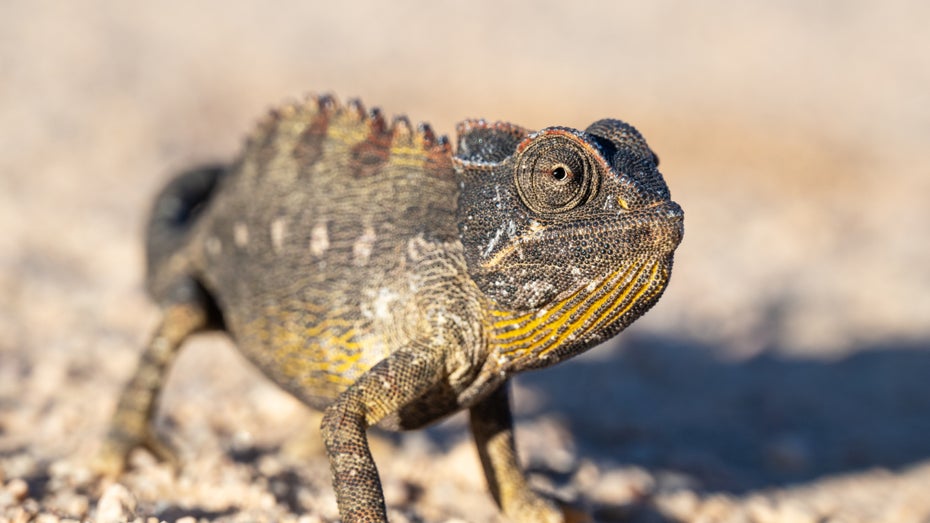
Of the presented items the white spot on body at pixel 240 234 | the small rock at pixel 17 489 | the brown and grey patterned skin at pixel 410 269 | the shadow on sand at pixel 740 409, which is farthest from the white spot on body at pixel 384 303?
the shadow on sand at pixel 740 409

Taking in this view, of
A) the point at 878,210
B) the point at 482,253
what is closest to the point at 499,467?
the point at 482,253

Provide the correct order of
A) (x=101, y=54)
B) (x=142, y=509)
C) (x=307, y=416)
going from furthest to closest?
(x=101, y=54), (x=307, y=416), (x=142, y=509)

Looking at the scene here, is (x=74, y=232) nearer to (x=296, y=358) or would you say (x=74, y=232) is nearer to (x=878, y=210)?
(x=296, y=358)

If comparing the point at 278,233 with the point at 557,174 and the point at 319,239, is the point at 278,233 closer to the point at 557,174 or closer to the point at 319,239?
the point at 319,239

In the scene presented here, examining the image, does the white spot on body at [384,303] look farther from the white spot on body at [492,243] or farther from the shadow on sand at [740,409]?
the shadow on sand at [740,409]

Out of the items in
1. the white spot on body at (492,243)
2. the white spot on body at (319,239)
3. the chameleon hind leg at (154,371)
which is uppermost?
the white spot on body at (492,243)

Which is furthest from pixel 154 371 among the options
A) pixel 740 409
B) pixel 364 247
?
pixel 740 409
